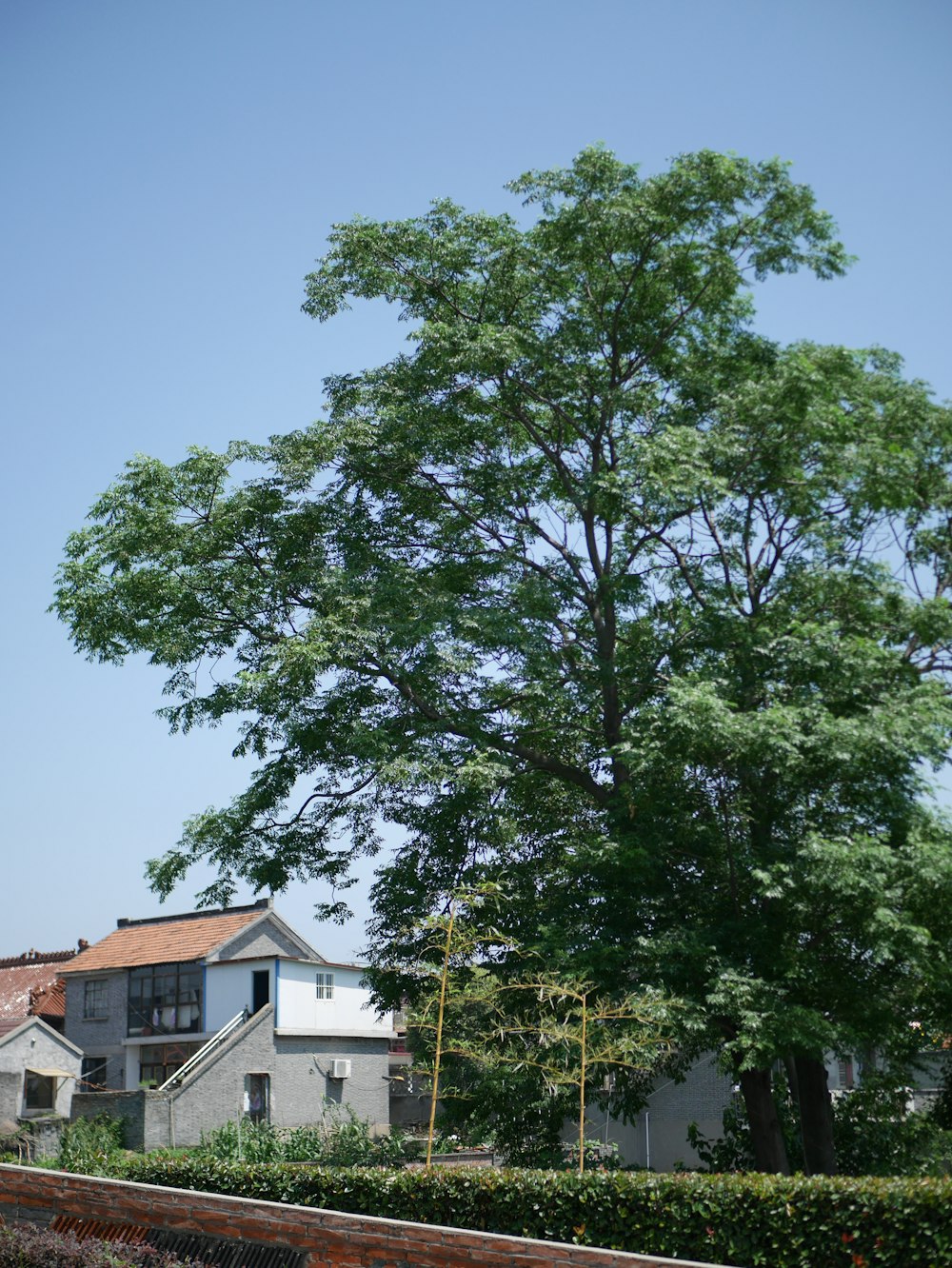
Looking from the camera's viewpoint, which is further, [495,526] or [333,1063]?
[333,1063]

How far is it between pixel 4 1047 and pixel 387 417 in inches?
976

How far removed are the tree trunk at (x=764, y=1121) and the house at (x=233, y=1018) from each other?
18325 mm

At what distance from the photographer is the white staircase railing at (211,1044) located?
30.5m

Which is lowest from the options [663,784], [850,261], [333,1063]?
[333,1063]

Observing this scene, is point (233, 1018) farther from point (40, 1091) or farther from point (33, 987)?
point (33, 987)

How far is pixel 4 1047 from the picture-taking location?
33562mm

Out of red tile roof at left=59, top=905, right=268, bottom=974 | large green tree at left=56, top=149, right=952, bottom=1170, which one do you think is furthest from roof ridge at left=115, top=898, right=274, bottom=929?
large green tree at left=56, top=149, right=952, bottom=1170

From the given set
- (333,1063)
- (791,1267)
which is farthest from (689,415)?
(333,1063)

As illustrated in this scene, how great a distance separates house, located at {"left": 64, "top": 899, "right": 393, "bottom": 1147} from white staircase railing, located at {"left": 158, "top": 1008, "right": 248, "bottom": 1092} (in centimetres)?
6

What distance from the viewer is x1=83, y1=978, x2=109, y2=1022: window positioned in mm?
36375

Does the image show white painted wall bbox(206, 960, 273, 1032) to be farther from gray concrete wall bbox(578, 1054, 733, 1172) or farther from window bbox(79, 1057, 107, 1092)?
gray concrete wall bbox(578, 1054, 733, 1172)

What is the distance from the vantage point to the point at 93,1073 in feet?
118

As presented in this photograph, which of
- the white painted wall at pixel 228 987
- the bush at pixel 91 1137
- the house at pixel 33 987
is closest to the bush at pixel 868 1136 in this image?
the bush at pixel 91 1137

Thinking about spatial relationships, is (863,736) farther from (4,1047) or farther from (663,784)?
(4,1047)
